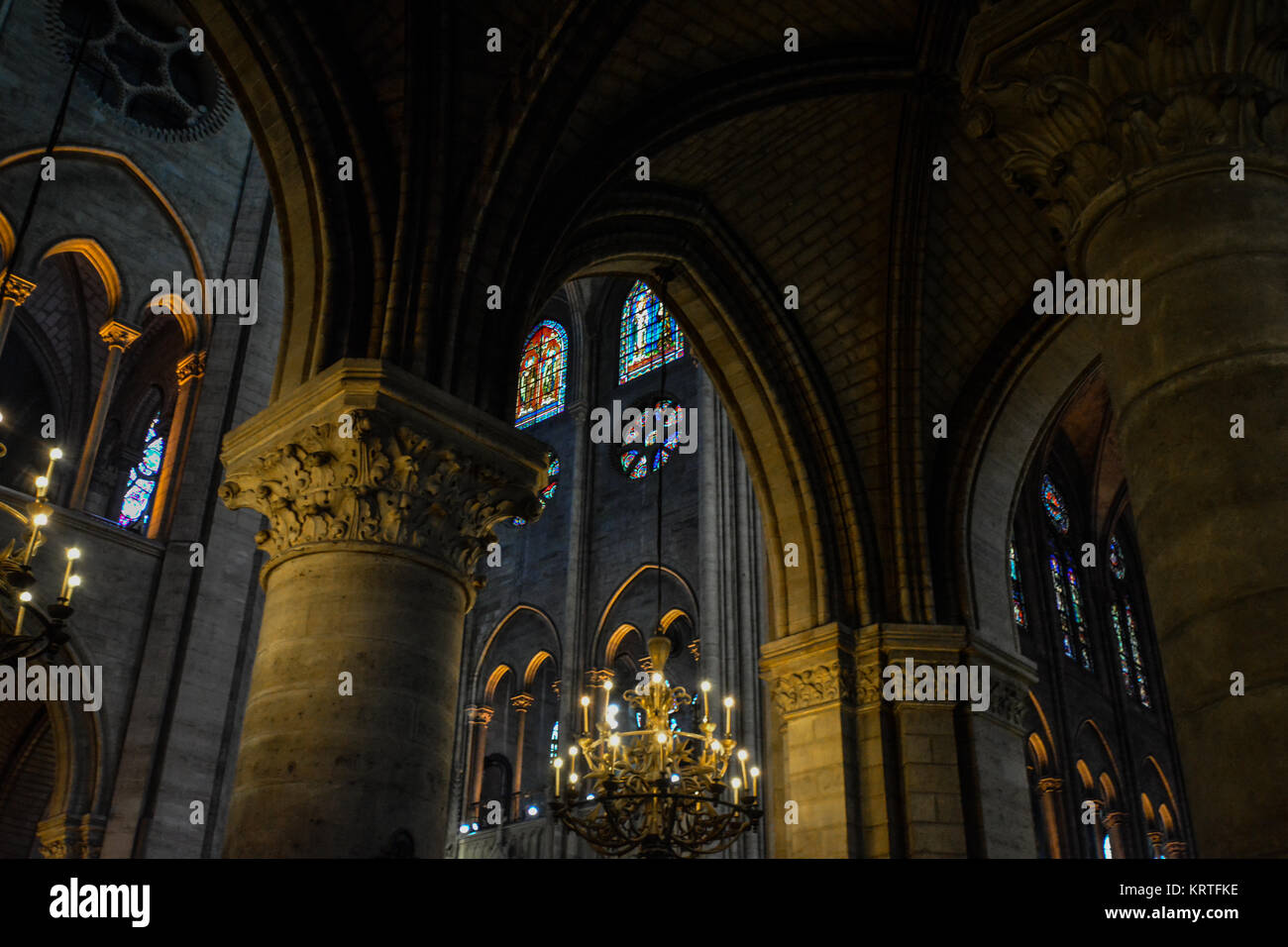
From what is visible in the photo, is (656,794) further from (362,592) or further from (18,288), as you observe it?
(18,288)

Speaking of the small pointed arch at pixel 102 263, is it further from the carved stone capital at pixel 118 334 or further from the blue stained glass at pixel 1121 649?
the blue stained glass at pixel 1121 649

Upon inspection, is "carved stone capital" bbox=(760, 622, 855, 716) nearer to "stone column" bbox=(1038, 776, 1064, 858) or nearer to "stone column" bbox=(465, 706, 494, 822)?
"stone column" bbox=(465, 706, 494, 822)

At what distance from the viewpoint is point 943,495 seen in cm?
1085

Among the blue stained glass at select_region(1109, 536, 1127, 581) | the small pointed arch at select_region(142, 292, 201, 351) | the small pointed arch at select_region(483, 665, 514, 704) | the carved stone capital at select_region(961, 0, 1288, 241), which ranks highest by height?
the blue stained glass at select_region(1109, 536, 1127, 581)

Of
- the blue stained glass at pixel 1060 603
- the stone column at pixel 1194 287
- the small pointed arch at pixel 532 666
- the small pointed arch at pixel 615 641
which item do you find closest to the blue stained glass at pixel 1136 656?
the blue stained glass at pixel 1060 603

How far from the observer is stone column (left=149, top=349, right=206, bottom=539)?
577 inches

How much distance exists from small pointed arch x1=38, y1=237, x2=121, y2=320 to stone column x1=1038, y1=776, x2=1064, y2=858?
18.5 meters

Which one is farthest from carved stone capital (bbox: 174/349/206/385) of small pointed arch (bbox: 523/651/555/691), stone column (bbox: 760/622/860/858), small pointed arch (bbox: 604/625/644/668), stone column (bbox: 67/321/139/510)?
small pointed arch (bbox: 523/651/555/691)

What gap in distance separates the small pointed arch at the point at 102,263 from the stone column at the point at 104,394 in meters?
0.25

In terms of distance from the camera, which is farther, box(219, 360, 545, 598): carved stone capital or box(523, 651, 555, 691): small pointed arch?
box(523, 651, 555, 691): small pointed arch

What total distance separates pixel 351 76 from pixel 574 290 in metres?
17.3

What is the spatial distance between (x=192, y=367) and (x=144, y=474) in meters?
3.37

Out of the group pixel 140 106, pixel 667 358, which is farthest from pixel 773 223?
pixel 667 358
